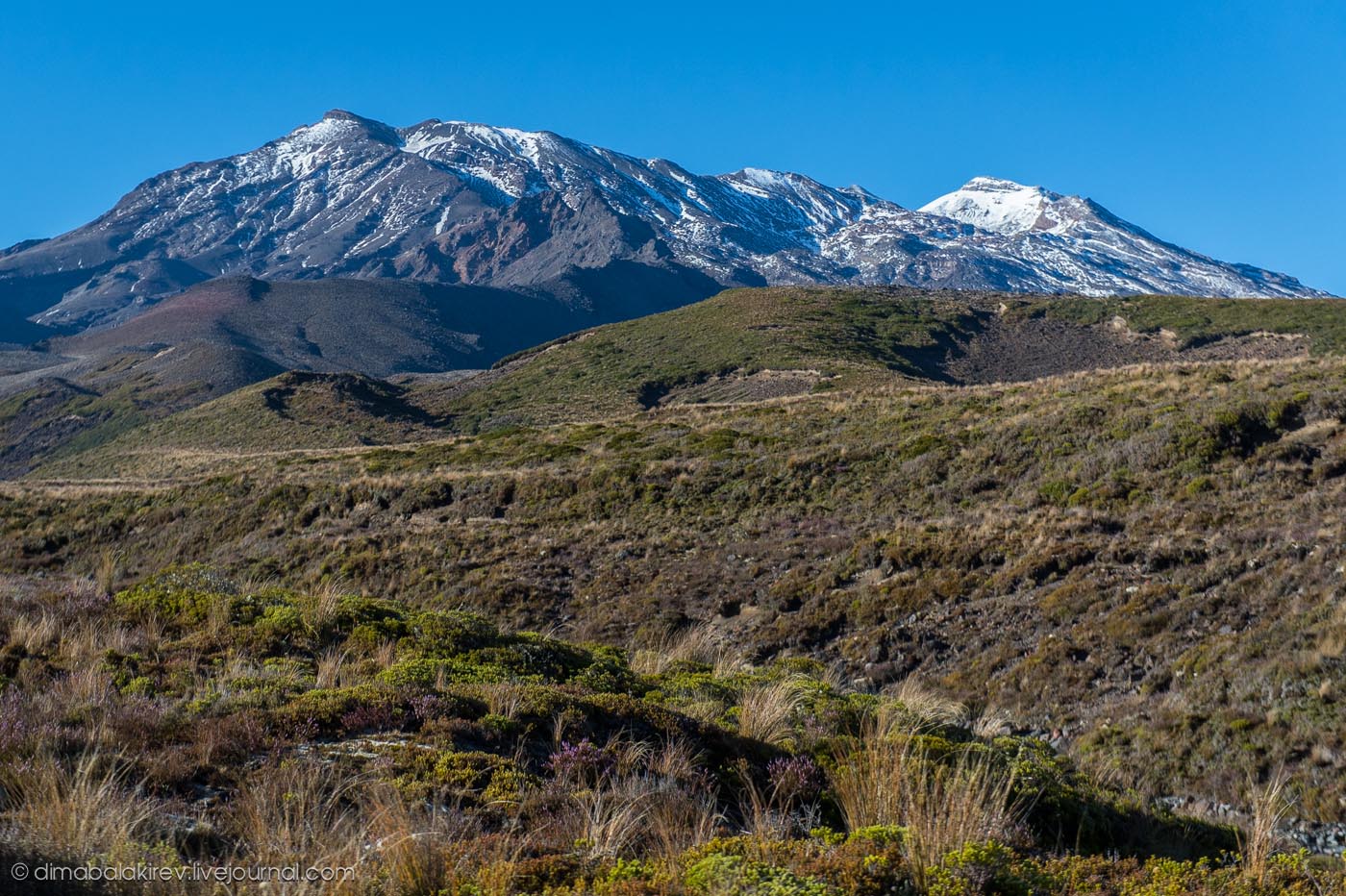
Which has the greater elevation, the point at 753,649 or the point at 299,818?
the point at 299,818

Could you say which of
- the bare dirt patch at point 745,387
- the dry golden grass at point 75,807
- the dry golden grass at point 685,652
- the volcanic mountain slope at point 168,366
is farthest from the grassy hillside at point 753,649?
the volcanic mountain slope at point 168,366

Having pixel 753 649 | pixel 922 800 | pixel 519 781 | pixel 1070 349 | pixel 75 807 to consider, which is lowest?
pixel 753 649

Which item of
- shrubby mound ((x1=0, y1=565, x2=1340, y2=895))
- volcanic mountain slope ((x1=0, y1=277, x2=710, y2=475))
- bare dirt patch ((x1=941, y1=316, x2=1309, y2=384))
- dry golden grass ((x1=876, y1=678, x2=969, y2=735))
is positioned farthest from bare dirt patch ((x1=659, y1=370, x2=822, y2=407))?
shrubby mound ((x1=0, y1=565, x2=1340, y2=895))

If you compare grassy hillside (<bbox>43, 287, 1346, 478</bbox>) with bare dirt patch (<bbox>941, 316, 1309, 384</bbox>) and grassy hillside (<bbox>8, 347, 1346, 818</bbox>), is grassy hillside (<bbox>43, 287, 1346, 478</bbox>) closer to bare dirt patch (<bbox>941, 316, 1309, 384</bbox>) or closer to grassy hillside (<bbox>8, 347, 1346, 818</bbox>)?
bare dirt patch (<bbox>941, 316, 1309, 384</bbox>)

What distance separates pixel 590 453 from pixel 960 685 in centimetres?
2268

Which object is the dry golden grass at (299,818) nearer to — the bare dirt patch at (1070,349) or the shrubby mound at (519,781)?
the shrubby mound at (519,781)

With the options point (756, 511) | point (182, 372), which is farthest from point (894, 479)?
point (182, 372)

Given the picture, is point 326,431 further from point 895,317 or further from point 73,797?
point 73,797

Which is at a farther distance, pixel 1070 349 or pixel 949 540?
pixel 1070 349

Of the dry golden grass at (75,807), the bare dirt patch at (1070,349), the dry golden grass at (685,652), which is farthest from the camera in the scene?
the bare dirt patch at (1070,349)

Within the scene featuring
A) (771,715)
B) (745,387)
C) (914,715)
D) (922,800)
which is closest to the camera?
(922,800)

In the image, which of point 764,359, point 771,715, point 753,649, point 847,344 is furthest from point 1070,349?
point 771,715

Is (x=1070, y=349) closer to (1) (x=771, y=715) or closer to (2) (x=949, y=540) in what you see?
(2) (x=949, y=540)

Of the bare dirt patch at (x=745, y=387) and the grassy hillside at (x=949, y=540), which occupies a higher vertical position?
the bare dirt patch at (x=745, y=387)
